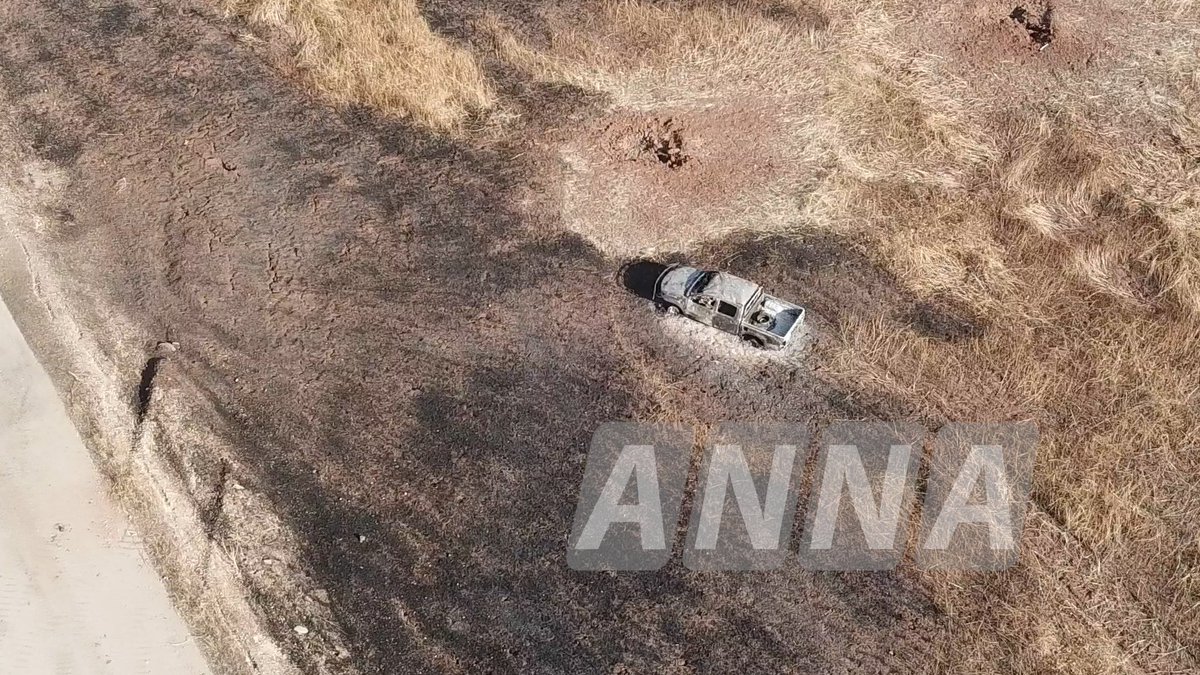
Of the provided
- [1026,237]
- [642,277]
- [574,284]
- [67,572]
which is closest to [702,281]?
[642,277]

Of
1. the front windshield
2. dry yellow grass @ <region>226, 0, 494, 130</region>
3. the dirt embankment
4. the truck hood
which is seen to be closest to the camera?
the dirt embankment

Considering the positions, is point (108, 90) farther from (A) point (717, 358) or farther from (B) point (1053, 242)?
(B) point (1053, 242)

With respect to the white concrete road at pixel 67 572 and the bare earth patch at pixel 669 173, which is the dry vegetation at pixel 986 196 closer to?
the bare earth patch at pixel 669 173

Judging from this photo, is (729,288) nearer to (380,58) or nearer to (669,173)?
(669,173)

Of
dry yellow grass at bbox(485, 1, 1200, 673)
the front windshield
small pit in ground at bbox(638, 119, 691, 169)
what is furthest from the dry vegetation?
the front windshield

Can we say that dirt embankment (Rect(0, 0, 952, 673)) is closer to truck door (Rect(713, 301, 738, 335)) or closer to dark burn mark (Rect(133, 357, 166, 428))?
dark burn mark (Rect(133, 357, 166, 428))

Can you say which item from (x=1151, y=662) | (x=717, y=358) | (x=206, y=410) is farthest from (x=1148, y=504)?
(x=206, y=410)
